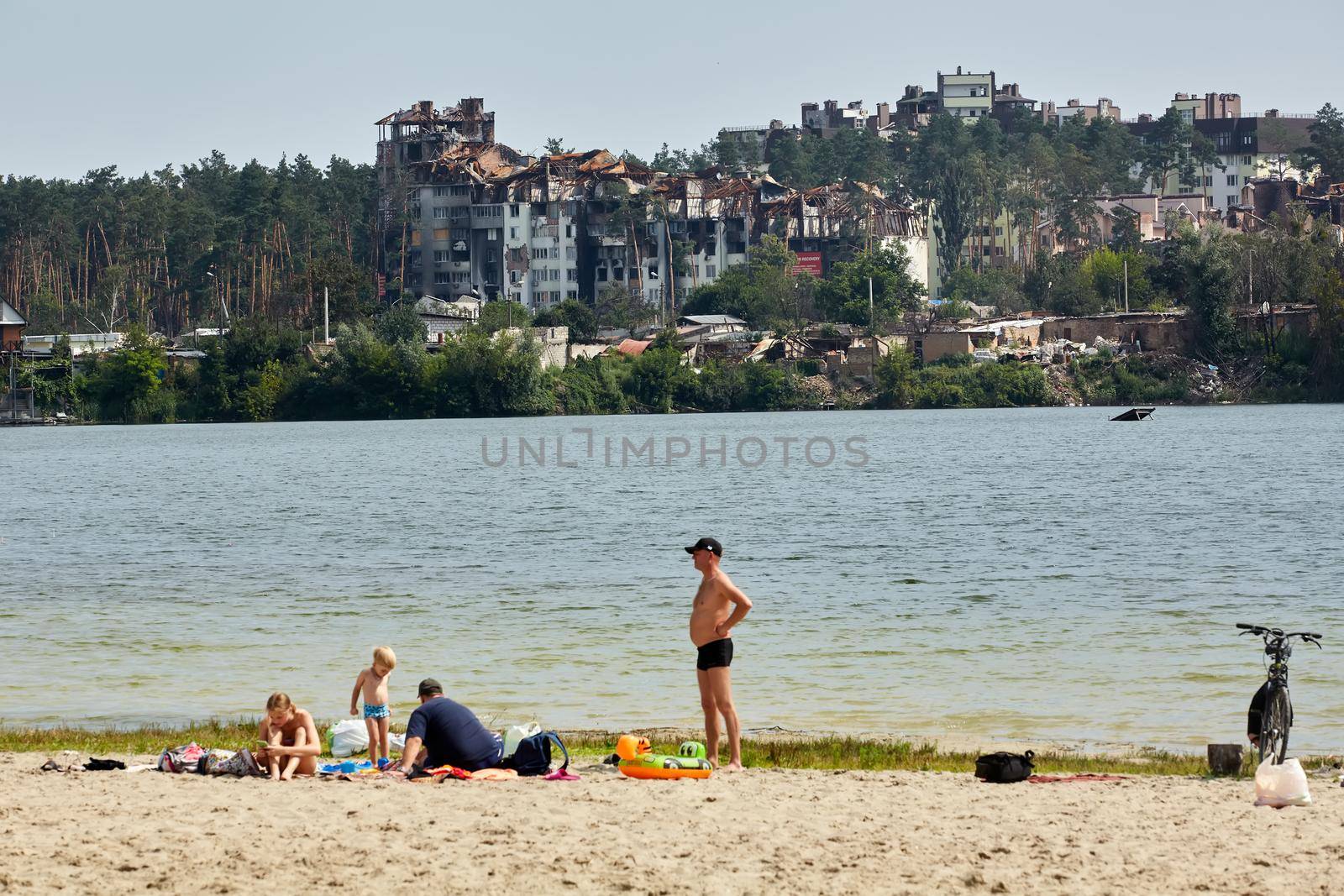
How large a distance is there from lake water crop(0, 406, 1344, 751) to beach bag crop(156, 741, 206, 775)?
16.1ft

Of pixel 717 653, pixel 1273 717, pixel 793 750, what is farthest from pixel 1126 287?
pixel 717 653

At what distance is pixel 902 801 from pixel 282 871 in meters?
4.64

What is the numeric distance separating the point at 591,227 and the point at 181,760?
6098 inches

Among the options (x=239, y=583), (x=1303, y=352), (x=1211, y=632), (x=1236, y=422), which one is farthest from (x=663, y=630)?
(x=1303, y=352)

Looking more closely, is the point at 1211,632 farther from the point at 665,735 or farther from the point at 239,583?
the point at 239,583

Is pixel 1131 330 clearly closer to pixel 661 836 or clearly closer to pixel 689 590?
pixel 689 590

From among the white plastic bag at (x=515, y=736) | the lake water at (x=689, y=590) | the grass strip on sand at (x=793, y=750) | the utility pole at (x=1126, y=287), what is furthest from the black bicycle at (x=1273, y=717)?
the utility pole at (x=1126, y=287)

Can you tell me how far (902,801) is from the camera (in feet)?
42.9

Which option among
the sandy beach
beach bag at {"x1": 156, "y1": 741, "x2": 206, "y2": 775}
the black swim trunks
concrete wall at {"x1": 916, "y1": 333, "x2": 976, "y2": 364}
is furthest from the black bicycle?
concrete wall at {"x1": 916, "y1": 333, "x2": 976, "y2": 364}

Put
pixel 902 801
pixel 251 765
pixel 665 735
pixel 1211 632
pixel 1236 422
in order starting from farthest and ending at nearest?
pixel 1236 422
pixel 1211 632
pixel 665 735
pixel 251 765
pixel 902 801

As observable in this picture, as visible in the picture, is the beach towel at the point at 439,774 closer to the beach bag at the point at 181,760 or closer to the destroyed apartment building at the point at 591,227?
the beach bag at the point at 181,760

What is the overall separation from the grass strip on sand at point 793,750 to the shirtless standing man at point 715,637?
A: 0.79 metres

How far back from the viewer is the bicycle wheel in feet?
45.9

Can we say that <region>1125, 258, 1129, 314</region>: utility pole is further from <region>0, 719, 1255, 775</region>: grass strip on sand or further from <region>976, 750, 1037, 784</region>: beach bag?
<region>976, 750, 1037, 784</region>: beach bag
